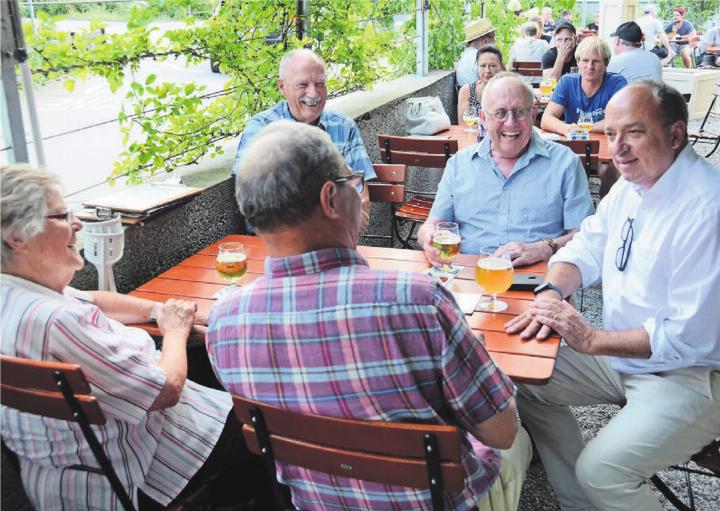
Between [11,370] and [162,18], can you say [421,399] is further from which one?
[162,18]

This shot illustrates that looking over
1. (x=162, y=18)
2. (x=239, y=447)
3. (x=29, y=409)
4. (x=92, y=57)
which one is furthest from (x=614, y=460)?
(x=162, y=18)

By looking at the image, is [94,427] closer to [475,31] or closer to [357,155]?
[357,155]

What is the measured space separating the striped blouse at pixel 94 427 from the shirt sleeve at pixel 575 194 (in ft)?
5.50

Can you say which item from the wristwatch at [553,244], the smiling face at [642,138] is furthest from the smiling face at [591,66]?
the smiling face at [642,138]

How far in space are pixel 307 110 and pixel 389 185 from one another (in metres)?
0.66

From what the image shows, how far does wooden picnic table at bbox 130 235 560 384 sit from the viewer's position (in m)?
1.90

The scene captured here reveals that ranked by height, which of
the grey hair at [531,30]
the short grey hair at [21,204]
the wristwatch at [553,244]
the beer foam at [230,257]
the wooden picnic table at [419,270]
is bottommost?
the wooden picnic table at [419,270]

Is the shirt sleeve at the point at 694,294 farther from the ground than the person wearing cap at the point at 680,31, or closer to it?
closer to it

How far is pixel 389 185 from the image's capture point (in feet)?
13.0

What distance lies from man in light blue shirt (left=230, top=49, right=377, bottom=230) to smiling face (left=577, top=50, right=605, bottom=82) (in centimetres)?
226

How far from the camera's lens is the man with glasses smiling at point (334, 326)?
4.41ft

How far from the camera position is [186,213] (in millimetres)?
3055

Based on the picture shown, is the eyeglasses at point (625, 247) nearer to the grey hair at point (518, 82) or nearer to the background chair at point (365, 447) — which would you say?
the grey hair at point (518, 82)

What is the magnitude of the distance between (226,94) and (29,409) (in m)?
2.66
